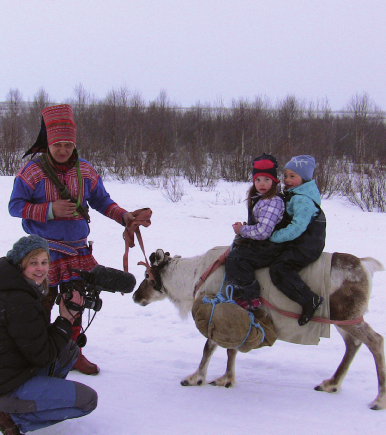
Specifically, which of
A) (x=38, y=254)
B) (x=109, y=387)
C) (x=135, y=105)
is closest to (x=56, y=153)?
(x=38, y=254)

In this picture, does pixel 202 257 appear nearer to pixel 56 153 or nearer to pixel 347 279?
pixel 347 279

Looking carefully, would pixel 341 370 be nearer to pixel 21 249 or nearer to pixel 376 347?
pixel 376 347

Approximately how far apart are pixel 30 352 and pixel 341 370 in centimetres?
267

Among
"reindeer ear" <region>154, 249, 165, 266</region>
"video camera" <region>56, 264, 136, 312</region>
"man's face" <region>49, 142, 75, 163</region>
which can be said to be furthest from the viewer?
"reindeer ear" <region>154, 249, 165, 266</region>

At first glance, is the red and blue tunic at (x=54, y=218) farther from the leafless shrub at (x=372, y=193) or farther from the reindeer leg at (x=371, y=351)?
the leafless shrub at (x=372, y=193)

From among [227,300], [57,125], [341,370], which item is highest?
[57,125]

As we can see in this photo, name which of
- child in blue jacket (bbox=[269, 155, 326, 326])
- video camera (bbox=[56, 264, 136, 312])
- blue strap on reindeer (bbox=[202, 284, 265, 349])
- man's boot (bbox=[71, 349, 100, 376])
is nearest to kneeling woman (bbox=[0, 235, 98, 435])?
video camera (bbox=[56, 264, 136, 312])

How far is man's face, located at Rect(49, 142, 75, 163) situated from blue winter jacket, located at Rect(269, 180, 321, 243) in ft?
5.96

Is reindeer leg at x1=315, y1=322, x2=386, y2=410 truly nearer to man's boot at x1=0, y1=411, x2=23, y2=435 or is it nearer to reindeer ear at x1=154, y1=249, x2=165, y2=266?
reindeer ear at x1=154, y1=249, x2=165, y2=266

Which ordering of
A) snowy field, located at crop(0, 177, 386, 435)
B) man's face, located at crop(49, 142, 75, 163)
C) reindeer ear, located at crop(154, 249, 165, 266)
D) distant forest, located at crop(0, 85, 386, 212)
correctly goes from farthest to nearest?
distant forest, located at crop(0, 85, 386, 212)
reindeer ear, located at crop(154, 249, 165, 266)
man's face, located at crop(49, 142, 75, 163)
snowy field, located at crop(0, 177, 386, 435)

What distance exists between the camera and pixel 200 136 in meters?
25.5

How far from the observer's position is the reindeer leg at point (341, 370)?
3490mm

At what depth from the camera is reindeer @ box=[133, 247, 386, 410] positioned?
3254 millimetres

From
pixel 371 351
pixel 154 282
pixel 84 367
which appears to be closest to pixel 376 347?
pixel 371 351
